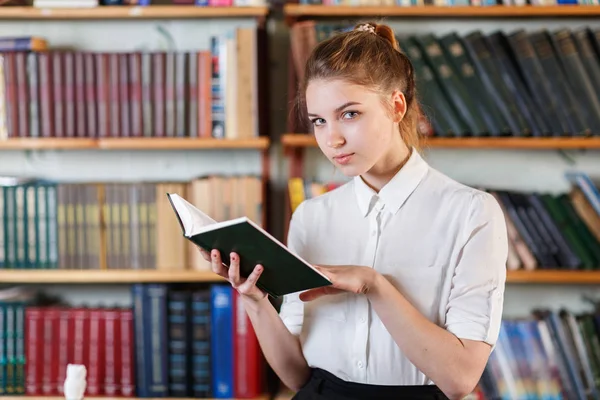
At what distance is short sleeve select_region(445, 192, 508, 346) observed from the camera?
3.80 feet

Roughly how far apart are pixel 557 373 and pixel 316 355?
1.16 metres

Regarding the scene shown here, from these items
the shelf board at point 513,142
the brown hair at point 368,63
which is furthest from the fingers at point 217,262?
the shelf board at point 513,142

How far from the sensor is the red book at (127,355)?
223 centimetres

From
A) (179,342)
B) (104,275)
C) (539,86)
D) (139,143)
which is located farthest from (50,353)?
(539,86)

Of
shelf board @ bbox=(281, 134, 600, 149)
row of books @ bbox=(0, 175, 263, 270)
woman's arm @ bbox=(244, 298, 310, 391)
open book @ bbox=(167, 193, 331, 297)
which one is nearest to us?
open book @ bbox=(167, 193, 331, 297)

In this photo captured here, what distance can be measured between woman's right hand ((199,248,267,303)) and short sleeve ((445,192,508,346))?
0.32m

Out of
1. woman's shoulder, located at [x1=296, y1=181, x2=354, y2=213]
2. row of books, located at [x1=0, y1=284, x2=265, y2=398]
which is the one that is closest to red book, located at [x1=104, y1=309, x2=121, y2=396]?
row of books, located at [x1=0, y1=284, x2=265, y2=398]

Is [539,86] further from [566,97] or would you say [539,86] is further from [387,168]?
[387,168]

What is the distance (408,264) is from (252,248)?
0.99 ft

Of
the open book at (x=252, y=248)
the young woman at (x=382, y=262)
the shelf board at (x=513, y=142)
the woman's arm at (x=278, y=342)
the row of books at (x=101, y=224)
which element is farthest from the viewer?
the row of books at (x=101, y=224)

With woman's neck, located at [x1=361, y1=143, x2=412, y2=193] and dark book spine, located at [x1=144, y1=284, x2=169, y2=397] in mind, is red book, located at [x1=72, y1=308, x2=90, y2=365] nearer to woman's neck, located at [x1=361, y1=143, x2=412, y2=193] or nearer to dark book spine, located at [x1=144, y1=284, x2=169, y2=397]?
dark book spine, located at [x1=144, y1=284, x2=169, y2=397]

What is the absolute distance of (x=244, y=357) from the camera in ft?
7.23

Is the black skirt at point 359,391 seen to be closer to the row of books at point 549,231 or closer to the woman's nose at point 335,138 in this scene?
the woman's nose at point 335,138

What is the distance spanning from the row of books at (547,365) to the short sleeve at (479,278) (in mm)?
1056
